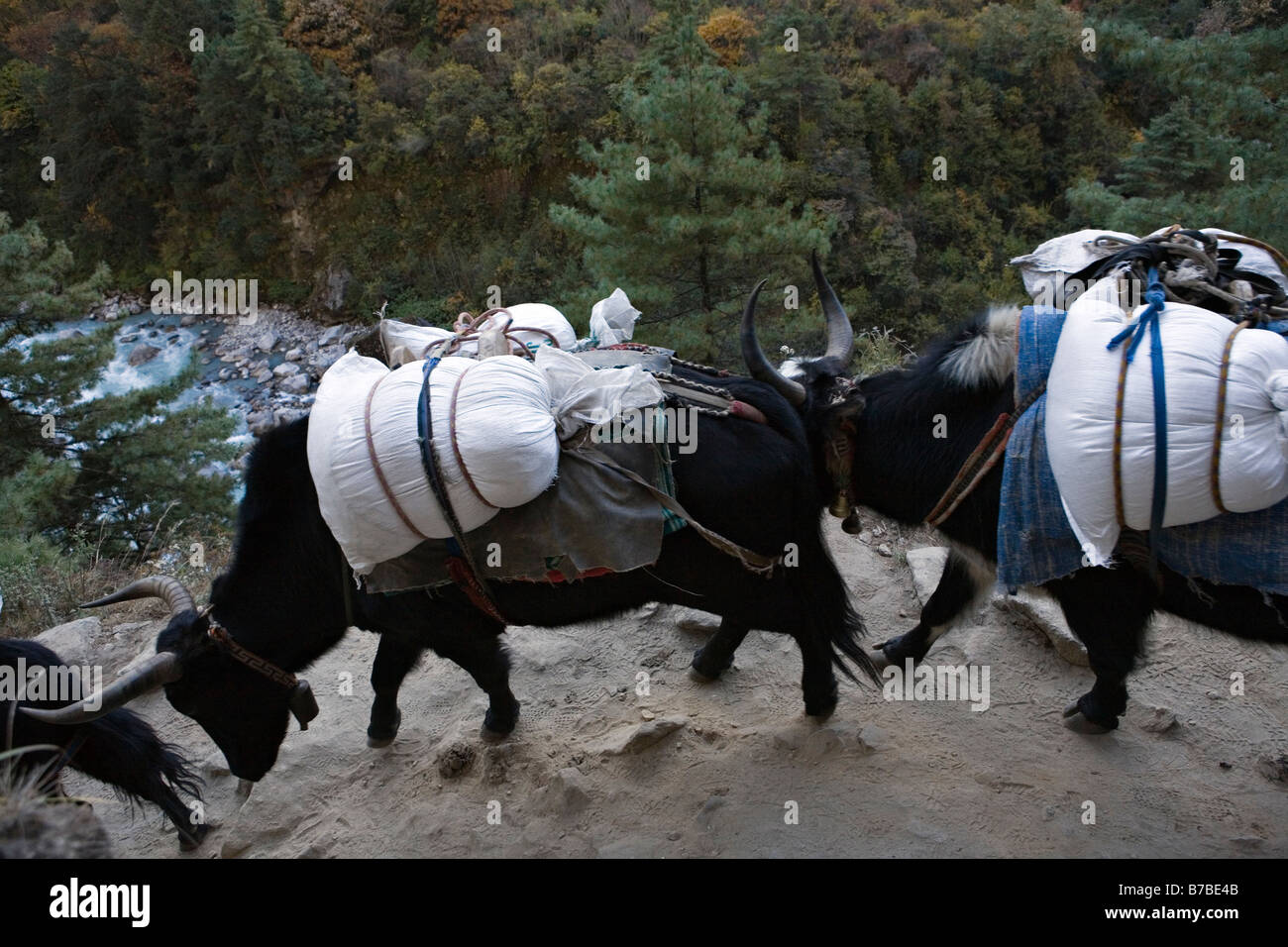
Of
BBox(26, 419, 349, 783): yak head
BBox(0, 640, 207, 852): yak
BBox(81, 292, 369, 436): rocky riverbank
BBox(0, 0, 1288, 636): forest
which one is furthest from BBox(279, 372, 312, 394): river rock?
BBox(26, 419, 349, 783): yak head

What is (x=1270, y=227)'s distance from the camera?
705cm

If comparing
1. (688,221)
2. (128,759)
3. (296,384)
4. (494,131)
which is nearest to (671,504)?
(128,759)

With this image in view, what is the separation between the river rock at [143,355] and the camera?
1998 centimetres

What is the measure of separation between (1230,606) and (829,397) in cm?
143

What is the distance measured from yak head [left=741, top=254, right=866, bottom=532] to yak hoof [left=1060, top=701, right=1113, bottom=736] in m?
1.30

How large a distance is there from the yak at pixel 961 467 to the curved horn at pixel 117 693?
2359mm

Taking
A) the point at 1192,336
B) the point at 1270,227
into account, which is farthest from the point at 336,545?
the point at 1270,227

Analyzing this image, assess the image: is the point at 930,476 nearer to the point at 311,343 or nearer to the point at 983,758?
the point at 983,758

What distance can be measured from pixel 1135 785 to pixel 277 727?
3381 mm

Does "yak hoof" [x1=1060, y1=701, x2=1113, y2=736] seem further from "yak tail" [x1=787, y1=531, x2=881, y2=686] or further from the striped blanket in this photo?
the striped blanket

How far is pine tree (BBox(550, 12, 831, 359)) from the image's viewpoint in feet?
32.0

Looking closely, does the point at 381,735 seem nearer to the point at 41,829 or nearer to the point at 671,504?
the point at 671,504

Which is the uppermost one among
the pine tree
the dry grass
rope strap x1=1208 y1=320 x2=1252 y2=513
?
the pine tree

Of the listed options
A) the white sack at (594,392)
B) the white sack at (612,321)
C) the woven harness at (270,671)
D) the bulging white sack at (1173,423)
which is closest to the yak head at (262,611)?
the woven harness at (270,671)
